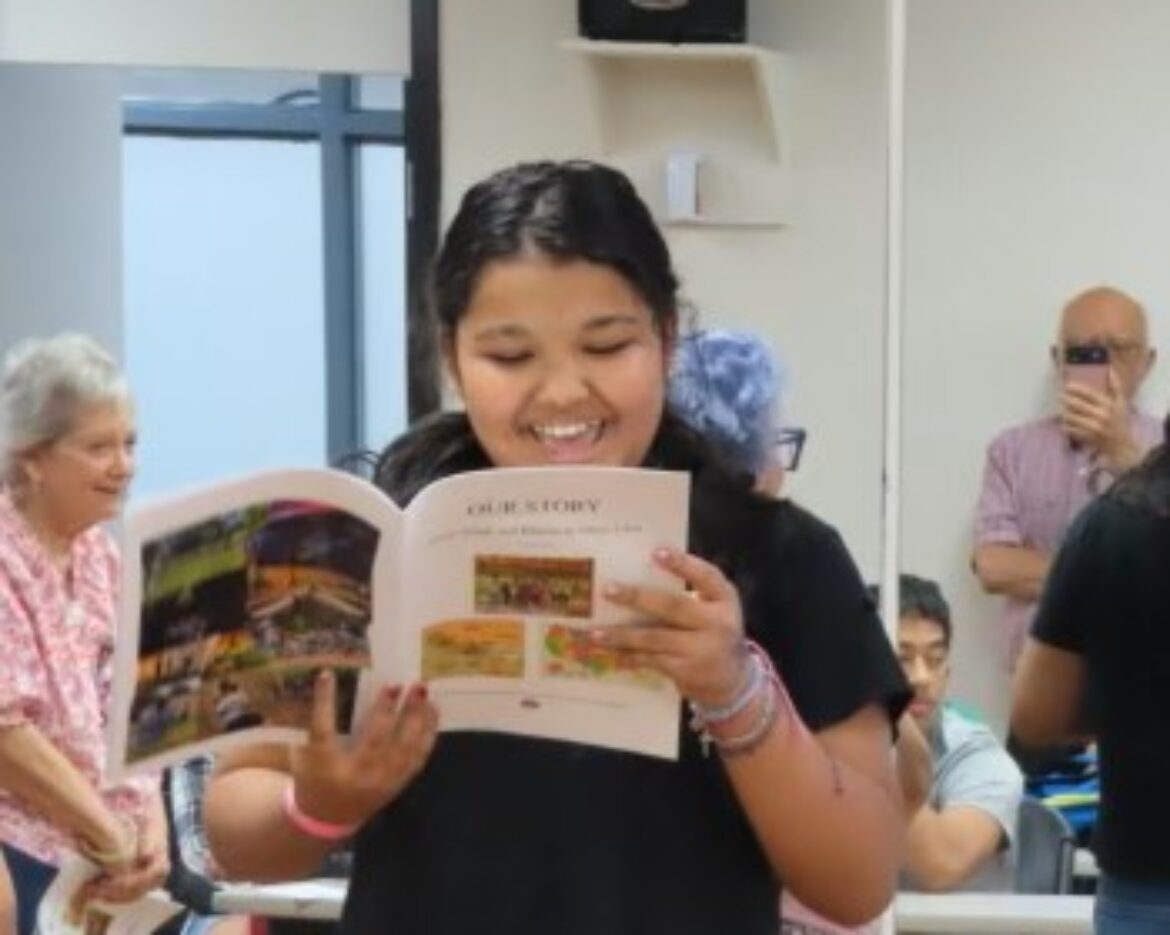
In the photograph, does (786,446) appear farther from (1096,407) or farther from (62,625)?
(62,625)

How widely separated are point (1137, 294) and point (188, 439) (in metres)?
2.64

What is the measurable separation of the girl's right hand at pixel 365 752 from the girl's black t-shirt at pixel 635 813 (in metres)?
0.03

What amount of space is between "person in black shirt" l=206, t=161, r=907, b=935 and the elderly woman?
5.18 feet

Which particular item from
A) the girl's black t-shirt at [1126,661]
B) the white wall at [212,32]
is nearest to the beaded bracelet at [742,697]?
the girl's black t-shirt at [1126,661]

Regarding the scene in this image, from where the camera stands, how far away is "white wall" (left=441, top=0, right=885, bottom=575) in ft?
11.0

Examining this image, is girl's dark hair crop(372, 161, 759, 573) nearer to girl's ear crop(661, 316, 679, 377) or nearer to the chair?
girl's ear crop(661, 316, 679, 377)

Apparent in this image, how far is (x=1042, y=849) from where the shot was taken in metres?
2.66

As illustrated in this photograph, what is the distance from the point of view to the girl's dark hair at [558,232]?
1.09 metres

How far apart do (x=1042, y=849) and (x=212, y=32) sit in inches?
80.2

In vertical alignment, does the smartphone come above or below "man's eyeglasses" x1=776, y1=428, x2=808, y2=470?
above

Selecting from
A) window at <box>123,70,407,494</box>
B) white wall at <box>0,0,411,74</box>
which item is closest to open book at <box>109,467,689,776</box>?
white wall at <box>0,0,411,74</box>

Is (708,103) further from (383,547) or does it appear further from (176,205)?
(383,547)

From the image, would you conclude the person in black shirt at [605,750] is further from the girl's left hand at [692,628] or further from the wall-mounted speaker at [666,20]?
the wall-mounted speaker at [666,20]

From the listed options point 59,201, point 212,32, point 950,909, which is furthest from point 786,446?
point 59,201
